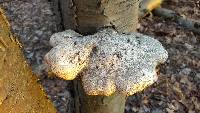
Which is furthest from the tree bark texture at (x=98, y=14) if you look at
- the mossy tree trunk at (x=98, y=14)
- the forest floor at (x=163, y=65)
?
the forest floor at (x=163, y=65)

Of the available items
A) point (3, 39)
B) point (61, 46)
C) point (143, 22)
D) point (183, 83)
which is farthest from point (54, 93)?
point (3, 39)

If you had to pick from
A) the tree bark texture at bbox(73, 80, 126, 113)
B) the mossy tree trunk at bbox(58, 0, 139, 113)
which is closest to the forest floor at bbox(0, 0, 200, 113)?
the tree bark texture at bbox(73, 80, 126, 113)

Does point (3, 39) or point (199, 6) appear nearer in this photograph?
point (3, 39)

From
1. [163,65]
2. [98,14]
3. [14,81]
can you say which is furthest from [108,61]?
[163,65]

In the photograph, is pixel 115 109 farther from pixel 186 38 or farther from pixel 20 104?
pixel 186 38

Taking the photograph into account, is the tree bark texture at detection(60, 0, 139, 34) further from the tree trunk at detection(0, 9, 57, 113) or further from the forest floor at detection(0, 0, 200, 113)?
the forest floor at detection(0, 0, 200, 113)

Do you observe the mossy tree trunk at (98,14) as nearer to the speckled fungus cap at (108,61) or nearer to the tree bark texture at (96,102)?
the speckled fungus cap at (108,61)

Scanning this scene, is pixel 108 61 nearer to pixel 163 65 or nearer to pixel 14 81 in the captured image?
pixel 14 81
